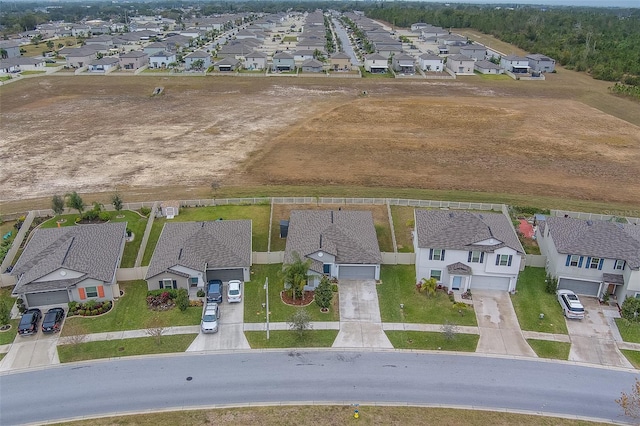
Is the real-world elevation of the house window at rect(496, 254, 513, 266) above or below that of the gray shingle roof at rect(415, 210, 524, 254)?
below

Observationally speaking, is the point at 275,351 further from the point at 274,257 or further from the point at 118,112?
the point at 118,112

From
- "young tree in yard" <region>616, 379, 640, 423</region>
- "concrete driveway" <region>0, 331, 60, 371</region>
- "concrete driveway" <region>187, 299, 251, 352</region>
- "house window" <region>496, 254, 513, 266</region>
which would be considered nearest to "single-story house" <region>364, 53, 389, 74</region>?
"house window" <region>496, 254, 513, 266</region>

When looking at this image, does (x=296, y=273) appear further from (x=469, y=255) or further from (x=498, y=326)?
(x=498, y=326)

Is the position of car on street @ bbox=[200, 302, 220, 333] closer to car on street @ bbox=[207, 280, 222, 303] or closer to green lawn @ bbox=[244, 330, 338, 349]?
car on street @ bbox=[207, 280, 222, 303]

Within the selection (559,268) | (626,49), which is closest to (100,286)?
(559,268)

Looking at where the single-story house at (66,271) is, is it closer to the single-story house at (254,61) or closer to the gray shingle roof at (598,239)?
the gray shingle roof at (598,239)
